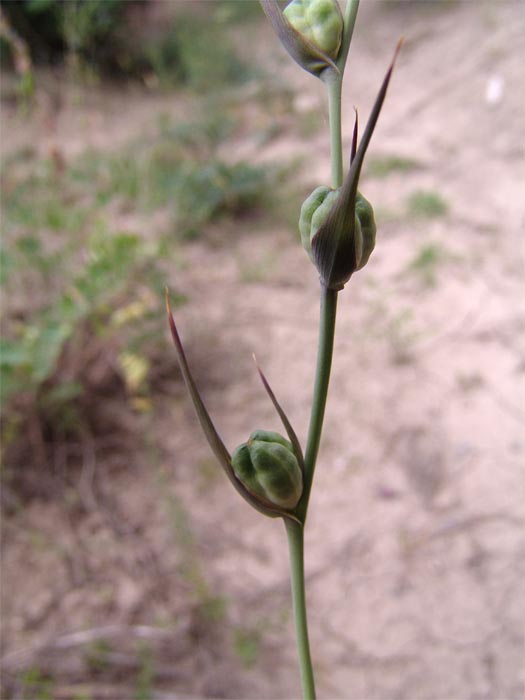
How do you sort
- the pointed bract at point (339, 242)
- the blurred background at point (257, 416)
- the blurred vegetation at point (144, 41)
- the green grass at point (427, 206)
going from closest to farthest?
the pointed bract at point (339, 242) → the blurred background at point (257, 416) → the green grass at point (427, 206) → the blurred vegetation at point (144, 41)

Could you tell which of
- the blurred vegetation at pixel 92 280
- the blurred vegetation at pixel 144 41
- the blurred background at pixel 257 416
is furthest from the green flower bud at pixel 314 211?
the blurred vegetation at pixel 144 41

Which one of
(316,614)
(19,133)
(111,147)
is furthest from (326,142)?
(316,614)

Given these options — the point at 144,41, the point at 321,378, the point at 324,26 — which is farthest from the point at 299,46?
the point at 144,41

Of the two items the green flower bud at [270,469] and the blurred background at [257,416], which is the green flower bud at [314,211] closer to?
the green flower bud at [270,469]

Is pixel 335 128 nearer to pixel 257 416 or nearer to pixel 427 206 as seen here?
pixel 257 416

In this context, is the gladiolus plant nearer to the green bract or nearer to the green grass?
the green bract

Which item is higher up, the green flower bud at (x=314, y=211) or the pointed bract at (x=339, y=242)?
the green flower bud at (x=314, y=211)
